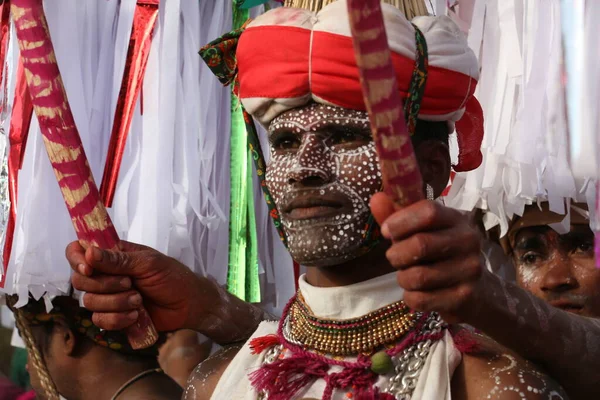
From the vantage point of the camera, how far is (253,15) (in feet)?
10.9

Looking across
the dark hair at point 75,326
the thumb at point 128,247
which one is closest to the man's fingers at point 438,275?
the thumb at point 128,247

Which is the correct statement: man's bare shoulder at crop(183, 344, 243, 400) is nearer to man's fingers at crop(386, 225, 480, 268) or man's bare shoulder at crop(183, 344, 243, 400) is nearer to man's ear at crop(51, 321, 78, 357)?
man's fingers at crop(386, 225, 480, 268)

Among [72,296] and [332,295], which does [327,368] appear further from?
[72,296]

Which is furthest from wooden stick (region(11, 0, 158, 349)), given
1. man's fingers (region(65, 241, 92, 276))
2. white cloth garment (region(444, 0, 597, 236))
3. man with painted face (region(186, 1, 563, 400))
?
white cloth garment (region(444, 0, 597, 236))

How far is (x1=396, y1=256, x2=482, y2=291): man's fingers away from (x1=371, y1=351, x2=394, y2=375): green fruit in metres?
0.41

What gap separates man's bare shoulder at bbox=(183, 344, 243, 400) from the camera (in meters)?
2.14

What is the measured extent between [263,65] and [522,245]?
1498 mm

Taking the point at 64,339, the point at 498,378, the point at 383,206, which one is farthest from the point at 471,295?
the point at 64,339

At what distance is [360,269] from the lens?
198cm

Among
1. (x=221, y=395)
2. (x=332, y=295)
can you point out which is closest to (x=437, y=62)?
(x=332, y=295)

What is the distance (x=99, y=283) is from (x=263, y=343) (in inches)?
14.6

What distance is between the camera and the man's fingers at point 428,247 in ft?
4.64

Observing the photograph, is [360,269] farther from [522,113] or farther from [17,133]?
[17,133]

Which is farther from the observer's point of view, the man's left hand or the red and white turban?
the red and white turban
